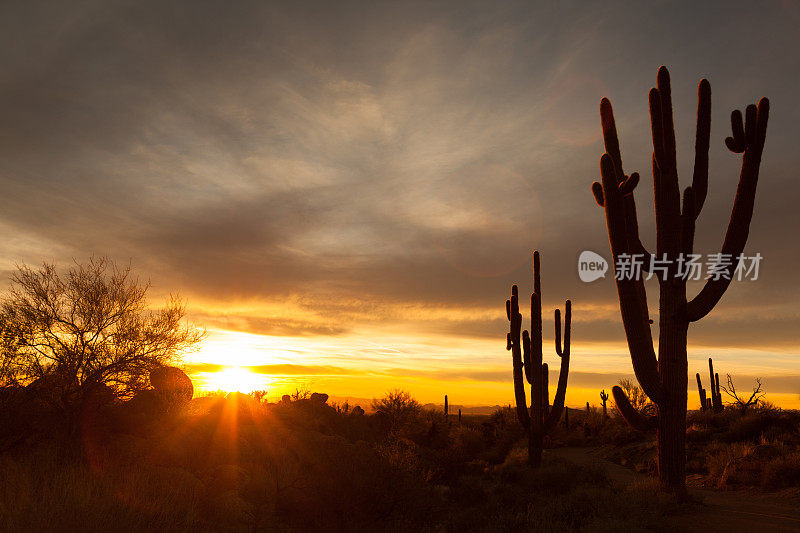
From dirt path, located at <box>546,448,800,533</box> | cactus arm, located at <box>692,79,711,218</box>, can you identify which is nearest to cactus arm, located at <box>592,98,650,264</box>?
cactus arm, located at <box>692,79,711,218</box>

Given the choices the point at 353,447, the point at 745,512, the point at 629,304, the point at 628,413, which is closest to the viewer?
the point at 629,304

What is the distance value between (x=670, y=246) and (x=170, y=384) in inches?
703

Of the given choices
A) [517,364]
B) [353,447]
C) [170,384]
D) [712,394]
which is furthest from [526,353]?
[712,394]

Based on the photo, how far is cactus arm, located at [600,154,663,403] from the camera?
11.7 meters

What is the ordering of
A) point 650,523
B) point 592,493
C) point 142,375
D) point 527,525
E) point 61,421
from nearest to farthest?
point 650,523 → point 527,525 → point 592,493 → point 61,421 → point 142,375

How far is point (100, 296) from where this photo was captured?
1814 centimetres

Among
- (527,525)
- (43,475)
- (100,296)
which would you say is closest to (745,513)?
(527,525)

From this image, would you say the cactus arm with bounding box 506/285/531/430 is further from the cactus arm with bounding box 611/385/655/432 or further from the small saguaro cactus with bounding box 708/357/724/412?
the small saguaro cactus with bounding box 708/357/724/412

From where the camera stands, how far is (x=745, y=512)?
11.9 meters

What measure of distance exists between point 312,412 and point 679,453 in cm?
2218

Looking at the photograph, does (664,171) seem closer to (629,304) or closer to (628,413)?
(629,304)

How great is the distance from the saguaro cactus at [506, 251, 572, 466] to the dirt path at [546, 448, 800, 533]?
224 inches

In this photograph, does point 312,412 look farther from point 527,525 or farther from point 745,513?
point 745,513

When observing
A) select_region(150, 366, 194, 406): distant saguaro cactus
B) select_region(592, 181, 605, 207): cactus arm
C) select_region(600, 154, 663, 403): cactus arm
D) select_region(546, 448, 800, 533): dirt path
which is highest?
select_region(592, 181, 605, 207): cactus arm
